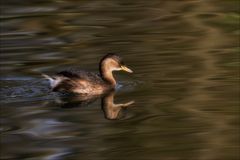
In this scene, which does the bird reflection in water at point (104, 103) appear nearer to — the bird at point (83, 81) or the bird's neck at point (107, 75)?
the bird at point (83, 81)

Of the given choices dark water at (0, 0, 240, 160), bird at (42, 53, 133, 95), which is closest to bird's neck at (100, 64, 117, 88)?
bird at (42, 53, 133, 95)

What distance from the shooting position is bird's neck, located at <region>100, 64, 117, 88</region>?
→ 12.0 meters

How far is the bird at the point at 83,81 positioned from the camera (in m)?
11.6

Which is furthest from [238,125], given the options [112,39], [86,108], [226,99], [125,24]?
[125,24]

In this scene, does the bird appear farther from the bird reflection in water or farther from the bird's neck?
the bird reflection in water

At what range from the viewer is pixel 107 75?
1219 cm

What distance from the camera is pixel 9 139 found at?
9648 millimetres

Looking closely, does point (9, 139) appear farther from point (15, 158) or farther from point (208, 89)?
point (208, 89)

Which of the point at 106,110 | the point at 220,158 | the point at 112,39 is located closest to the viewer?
the point at 220,158

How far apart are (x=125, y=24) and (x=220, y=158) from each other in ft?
26.3

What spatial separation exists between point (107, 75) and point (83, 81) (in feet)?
1.97

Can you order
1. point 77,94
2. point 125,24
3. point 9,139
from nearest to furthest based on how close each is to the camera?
1. point 9,139
2. point 77,94
3. point 125,24

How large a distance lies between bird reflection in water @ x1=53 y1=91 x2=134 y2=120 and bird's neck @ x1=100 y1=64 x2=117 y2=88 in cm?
27

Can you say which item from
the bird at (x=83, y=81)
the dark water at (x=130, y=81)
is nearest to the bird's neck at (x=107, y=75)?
the bird at (x=83, y=81)
